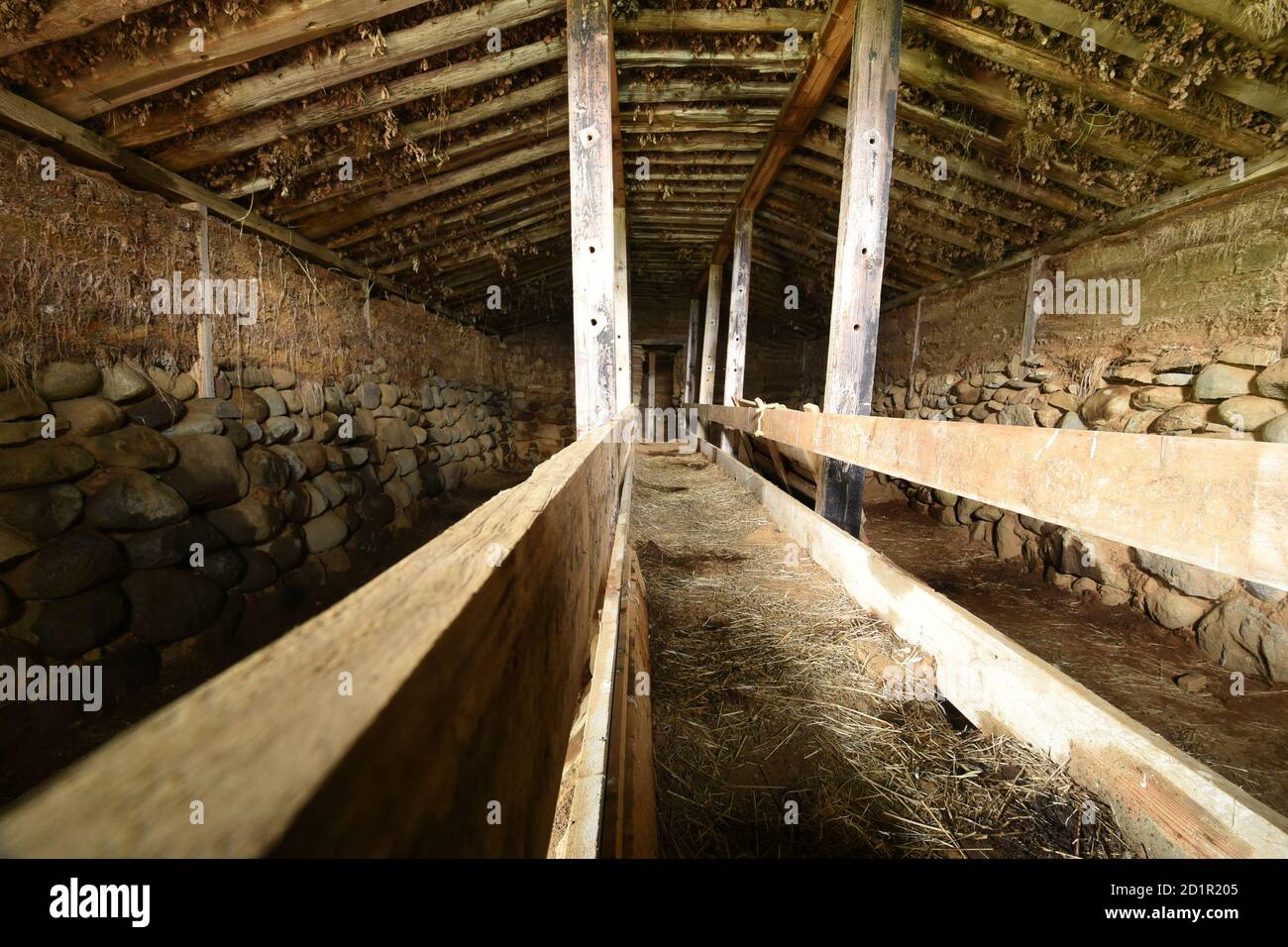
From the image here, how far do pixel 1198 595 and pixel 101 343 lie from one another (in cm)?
761

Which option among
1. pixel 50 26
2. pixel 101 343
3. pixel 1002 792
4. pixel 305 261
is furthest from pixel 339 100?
pixel 1002 792

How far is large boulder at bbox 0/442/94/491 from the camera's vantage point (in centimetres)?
275

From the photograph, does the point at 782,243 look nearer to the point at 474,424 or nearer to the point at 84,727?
the point at 474,424

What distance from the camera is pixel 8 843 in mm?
218

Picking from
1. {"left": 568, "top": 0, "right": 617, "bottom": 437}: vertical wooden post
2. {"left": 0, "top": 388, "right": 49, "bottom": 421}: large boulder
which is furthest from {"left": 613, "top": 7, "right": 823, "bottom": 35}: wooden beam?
{"left": 0, "top": 388, "right": 49, "bottom": 421}: large boulder

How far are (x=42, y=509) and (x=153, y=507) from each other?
0.50 m

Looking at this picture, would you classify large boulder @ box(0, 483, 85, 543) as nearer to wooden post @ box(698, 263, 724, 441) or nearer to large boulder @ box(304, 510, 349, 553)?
large boulder @ box(304, 510, 349, 553)

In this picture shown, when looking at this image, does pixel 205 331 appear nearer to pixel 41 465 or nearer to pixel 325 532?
pixel 41 465

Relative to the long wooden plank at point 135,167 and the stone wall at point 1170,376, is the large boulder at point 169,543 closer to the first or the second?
the long wooden plank at point 135,167

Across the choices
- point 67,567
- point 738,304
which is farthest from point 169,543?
point 738,304

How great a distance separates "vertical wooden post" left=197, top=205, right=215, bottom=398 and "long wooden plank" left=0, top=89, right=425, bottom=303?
179 millimetres

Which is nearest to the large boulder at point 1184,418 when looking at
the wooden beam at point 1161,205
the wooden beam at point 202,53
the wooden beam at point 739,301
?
the wooden beam at point 1161,205

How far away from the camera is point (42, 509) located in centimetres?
284

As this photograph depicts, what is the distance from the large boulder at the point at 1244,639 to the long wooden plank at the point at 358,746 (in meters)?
4.52
